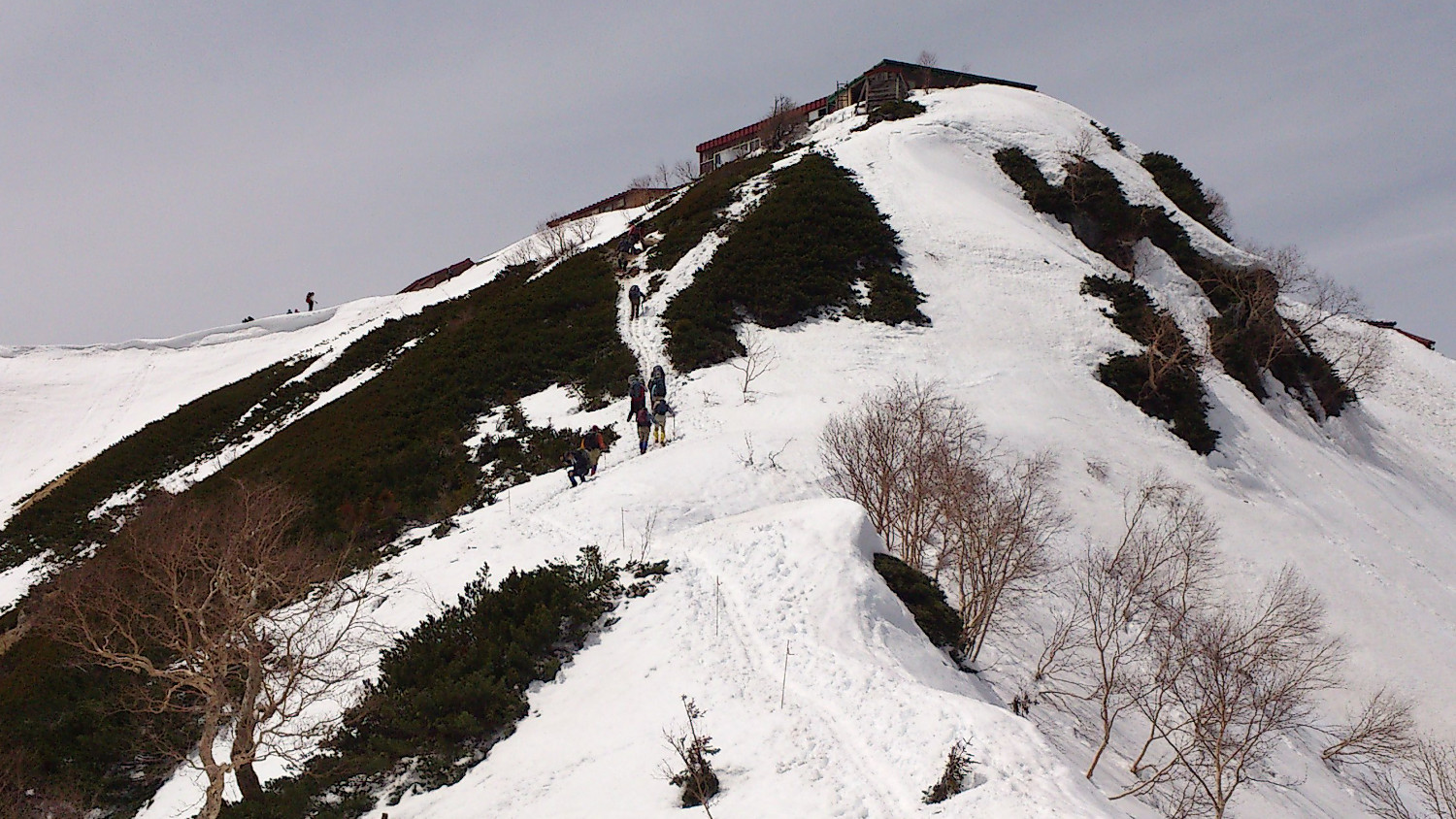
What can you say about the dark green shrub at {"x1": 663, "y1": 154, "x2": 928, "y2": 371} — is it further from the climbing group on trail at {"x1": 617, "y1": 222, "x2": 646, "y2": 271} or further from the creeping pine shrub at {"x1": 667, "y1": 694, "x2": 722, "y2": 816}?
the creeping pine shrub at {"x1": 667, "y1": 694, "x2": 722, "y2": 816}

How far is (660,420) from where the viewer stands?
21.0m

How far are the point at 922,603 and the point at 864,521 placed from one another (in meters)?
1.68

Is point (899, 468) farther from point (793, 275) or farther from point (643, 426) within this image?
point (793, 275)

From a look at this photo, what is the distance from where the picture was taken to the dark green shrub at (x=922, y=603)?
1313 cm

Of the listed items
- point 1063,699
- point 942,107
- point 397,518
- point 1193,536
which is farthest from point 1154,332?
point 397,518

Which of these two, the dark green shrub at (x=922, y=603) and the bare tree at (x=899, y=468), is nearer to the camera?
the dark green shrub at (x=922, y=603)

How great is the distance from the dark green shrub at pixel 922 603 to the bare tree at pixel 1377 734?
850 cm

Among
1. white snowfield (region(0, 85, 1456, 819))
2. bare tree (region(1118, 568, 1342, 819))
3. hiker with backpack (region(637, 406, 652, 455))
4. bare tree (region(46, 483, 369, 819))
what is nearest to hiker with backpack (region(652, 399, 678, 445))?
hiker with backpack (region(637, 406, 652, 455))

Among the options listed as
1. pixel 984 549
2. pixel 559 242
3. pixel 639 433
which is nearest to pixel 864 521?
pixel 984 549

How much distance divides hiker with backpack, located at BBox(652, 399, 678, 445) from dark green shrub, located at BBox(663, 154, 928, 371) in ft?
14.0

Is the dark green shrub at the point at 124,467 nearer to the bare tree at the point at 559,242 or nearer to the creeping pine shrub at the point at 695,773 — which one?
the bare tree at the point at 559,242

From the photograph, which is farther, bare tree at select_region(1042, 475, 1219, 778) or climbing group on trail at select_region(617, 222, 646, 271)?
climbing group on trail at select_region(617, 222, 646, 271)

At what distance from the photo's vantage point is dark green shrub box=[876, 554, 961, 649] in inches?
517

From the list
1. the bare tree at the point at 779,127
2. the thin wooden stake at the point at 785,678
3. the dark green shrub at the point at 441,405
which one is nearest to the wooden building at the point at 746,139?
the bare tree at the point at 779,127
